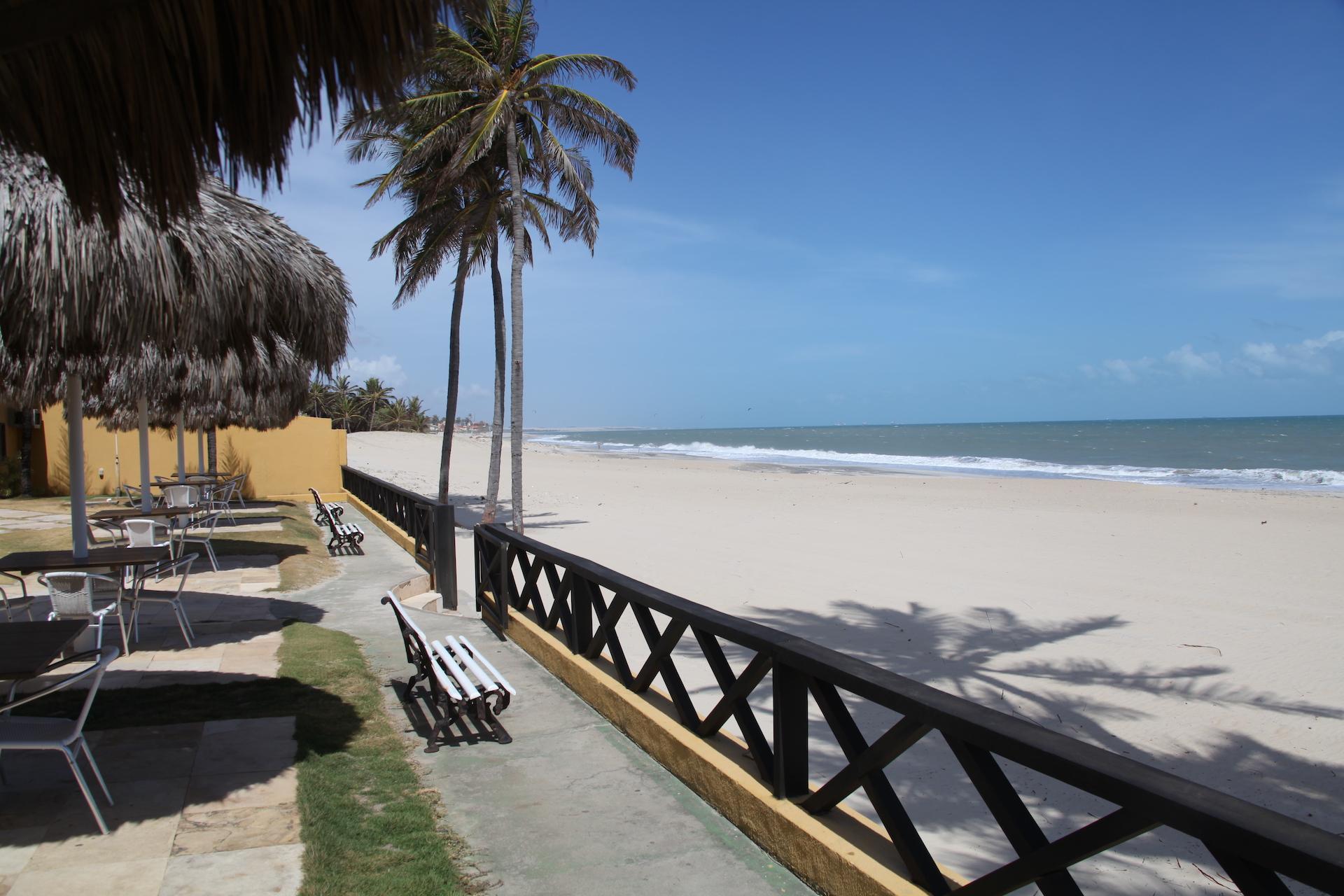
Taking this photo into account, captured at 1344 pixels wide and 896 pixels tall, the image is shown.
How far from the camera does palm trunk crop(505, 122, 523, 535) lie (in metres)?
14.3

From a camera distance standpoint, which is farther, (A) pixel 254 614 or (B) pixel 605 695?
(A) pixel 254 614

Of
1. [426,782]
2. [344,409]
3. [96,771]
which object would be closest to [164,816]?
Answer: [96,771]

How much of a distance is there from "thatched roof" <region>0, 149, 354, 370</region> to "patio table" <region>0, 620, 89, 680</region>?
149cm

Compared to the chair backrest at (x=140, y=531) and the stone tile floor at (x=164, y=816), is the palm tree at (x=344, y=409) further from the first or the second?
the stone tile floor at (x=164, y=816)

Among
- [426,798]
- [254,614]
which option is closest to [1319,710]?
[426,798]

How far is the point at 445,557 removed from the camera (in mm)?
9195

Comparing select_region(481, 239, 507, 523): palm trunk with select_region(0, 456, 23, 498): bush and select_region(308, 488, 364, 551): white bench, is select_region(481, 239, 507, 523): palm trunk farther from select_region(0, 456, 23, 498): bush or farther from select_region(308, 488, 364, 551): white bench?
select_region(0, 456, 23, 498): bush

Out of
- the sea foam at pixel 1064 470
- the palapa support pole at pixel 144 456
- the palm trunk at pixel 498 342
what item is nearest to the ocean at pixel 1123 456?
the sea foam at pixel 1064 470

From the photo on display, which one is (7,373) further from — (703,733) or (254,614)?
(703,733)

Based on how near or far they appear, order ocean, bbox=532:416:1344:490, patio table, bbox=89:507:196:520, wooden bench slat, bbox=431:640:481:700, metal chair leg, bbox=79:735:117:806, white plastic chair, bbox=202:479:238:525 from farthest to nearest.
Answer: ocean, bbox=532:416:1344:490 < white plastic chair, bbox=202:479:238:525 < patio table, bbox=89:507:196:520 < wooden bench slat, bbox=431:640:481:700 < metal chair leg, bbox=79:735:117:806

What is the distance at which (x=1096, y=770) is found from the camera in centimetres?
214

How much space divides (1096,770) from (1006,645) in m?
6.25

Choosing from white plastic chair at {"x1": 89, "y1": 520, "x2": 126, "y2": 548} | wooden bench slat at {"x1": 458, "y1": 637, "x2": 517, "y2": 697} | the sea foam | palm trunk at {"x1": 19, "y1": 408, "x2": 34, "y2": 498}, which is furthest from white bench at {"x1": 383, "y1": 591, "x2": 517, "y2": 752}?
the sea foam

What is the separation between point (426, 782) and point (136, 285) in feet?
9.47
